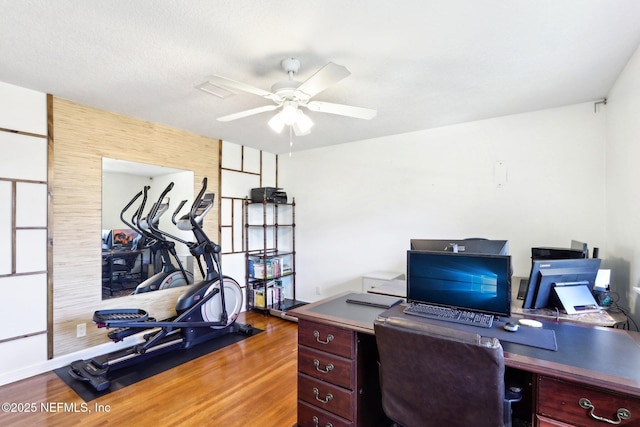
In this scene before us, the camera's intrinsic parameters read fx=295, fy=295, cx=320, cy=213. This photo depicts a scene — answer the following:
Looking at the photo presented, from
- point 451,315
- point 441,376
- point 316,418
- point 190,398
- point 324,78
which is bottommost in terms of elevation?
point 190,398

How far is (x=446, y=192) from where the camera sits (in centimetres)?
361

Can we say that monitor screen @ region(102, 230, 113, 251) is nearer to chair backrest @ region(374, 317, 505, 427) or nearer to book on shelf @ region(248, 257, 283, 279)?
book on shelf @ region(248, 257, 283, 279)

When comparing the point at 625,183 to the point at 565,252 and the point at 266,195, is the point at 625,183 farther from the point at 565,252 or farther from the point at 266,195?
the point at 266,195

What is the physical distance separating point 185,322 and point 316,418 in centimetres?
196

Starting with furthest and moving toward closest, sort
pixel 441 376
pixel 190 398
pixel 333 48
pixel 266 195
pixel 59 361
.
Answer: pixel 266 195 → pixel 59 361 → pixel 190 398 → pixel 333 48 → pixel 441 376

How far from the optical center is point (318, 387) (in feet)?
5.73

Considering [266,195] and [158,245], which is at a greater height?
[266,195]

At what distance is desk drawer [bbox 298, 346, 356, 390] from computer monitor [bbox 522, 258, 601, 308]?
3.94ft

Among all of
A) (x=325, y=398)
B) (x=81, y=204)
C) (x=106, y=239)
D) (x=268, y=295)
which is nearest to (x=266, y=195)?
(x=268, y=295)

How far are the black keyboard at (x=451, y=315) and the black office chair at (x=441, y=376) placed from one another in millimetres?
376

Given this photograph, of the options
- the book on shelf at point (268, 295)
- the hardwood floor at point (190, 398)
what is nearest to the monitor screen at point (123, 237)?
the hardwood floor at point (190, 398)

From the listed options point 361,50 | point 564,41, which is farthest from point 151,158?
point 564,41

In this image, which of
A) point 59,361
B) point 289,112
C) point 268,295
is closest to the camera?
point 289,112

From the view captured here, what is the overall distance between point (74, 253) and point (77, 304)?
50cm
